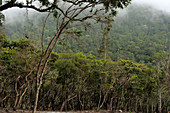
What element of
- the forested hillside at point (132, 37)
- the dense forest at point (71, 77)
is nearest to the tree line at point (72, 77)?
the dense forest at point (71, 77)

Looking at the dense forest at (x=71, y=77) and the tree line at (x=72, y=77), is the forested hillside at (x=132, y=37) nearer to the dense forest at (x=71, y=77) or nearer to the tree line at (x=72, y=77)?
the dense forest at (x=71, y=77)

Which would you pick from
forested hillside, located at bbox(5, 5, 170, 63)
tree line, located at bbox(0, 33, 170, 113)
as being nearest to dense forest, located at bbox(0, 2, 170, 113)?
tree line, located at bbox(0, 33, 170, 113)

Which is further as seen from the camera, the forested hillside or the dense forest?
the forested hillside

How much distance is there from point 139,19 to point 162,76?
3569 inches

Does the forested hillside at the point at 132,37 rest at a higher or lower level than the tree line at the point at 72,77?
higher

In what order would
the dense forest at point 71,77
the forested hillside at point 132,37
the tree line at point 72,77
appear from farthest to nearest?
the forested hillside at point 132,37, the tree line at point 72,77, the dense forest at point 71,77

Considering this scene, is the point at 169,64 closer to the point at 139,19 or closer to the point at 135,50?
the point at 135,50

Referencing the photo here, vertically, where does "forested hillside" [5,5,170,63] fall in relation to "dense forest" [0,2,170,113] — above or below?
above

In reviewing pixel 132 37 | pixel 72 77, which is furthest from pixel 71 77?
pixel 132 37

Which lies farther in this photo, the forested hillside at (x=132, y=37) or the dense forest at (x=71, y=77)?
the forested hillside at (x=132, y=37)

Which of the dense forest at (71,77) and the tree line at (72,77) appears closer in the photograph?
the dense forest at (71,77)

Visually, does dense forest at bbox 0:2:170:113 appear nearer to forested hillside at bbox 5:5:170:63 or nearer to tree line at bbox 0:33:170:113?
tree line at bbox 0:33:170:113

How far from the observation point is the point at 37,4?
535 cm

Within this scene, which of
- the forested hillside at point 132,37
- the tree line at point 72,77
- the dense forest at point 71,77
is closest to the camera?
the dense forest at point 71,77
